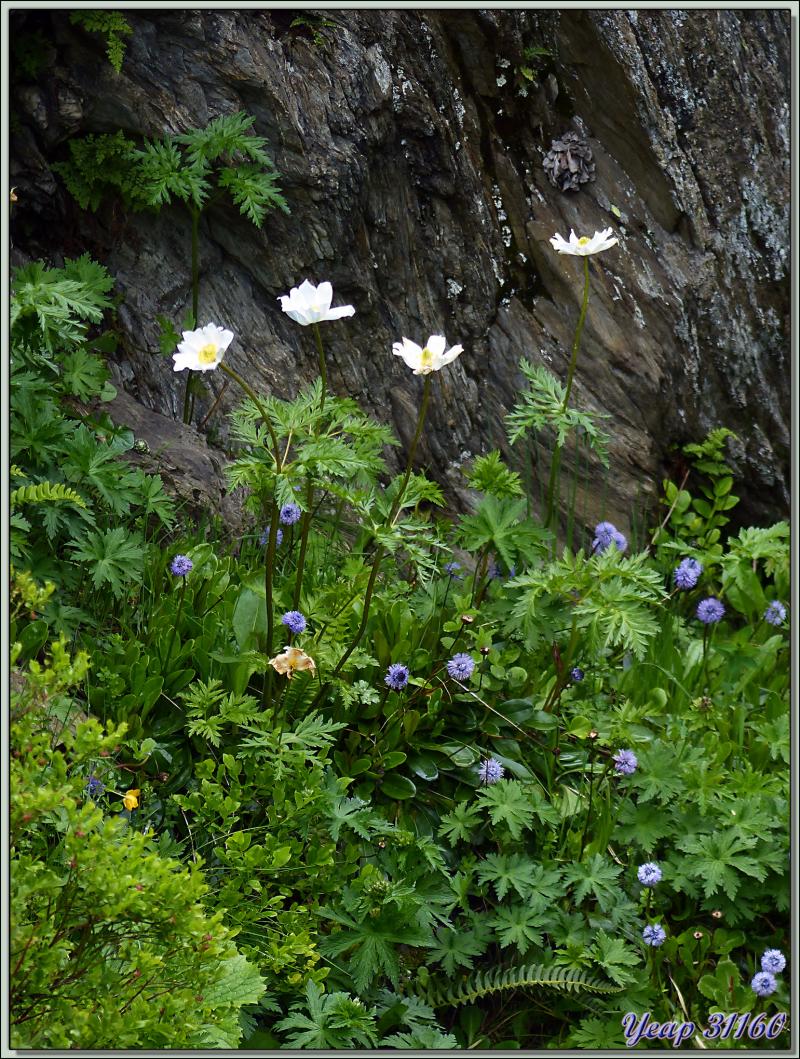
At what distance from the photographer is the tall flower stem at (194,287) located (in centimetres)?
363

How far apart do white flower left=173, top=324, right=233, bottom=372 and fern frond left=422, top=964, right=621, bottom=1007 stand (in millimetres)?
1720

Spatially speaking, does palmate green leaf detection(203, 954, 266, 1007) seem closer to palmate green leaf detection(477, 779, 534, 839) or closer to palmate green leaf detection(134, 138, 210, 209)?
palmate green leaf detection(477, 779, 534, 839)

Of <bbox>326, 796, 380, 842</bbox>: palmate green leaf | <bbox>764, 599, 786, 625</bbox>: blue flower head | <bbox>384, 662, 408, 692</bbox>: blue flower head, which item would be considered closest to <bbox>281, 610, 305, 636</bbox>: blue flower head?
<bbox>384, 662, 408, 692</bbox>: blue flower head

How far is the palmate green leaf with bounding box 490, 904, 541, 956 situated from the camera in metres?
2.57

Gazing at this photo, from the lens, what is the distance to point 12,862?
1.89m

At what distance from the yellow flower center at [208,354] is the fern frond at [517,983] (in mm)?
1723

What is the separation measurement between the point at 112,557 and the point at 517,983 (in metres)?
1.64

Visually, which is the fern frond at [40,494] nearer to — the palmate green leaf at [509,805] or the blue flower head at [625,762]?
the palmate green leaf at [509,805]

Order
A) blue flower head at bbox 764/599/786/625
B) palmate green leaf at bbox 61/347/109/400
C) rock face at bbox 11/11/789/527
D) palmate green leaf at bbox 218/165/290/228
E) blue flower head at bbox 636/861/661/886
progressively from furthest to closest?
1. blue flower head at bbox 764/599/786/625
2. rock face at bbox 11/11/789/527
3. palmate green leaf at bbox 218/165/290/228
4. palmate green leaf at bbox 61/347/109/400
5. blue flower head at bbox 636/861/661/886

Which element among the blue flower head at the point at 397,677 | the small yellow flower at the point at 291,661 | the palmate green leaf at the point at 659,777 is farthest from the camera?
the palmate green leaf at the point at 659,777

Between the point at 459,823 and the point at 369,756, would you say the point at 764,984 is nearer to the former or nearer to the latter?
the point at 459,823

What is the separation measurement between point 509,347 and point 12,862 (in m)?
3.06

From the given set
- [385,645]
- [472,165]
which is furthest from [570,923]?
[472,165]

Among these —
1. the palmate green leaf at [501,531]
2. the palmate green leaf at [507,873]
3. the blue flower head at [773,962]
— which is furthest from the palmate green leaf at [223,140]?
the blue flower head at [773,962]
